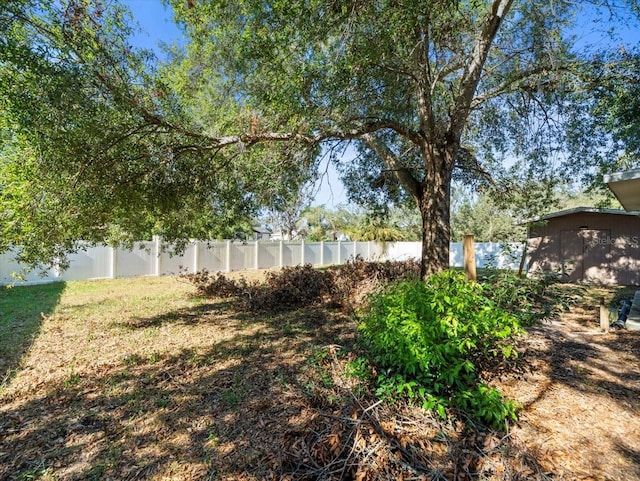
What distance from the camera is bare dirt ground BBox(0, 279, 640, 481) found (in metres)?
2.48

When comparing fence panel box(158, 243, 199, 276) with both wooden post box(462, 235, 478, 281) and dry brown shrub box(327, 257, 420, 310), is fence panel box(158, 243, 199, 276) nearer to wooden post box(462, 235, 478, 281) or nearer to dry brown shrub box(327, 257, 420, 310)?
dry brown shrub box(327, 257, 420, 310)

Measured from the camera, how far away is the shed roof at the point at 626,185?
16.7 feet

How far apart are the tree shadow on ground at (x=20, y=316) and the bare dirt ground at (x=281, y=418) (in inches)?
8.2

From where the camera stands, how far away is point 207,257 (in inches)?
604

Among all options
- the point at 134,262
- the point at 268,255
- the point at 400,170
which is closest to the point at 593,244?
the point at 400,170

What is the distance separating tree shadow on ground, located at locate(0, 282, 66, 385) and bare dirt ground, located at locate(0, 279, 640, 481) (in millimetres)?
208

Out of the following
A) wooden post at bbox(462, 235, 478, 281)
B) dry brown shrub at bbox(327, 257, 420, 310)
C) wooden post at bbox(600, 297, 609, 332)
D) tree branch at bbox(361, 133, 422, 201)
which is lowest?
wooden post at bbox(600, 297, 609, 332)

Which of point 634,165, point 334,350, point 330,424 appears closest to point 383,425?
point 330,424

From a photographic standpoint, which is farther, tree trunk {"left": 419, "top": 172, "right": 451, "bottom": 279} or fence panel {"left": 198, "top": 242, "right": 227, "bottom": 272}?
fence panel {"left": 198, "top": 242, "right": 227, "bottom": 272}

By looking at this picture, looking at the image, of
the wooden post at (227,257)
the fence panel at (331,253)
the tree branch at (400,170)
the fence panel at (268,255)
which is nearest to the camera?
the tree branch at (400,170)

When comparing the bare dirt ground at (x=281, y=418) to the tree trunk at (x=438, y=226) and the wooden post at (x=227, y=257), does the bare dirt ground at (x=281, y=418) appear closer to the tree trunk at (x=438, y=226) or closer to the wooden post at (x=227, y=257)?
the tree trunk at (x=438, y=226)

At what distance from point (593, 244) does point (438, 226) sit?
9.63 meters

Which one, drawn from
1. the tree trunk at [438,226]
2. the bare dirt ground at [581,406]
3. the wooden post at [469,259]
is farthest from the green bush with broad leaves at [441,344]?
the tree trunk at [438,226]

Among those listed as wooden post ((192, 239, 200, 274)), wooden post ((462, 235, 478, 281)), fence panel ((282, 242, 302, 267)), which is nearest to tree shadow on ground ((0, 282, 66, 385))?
wooden post ((192, 239, 200, 274))
